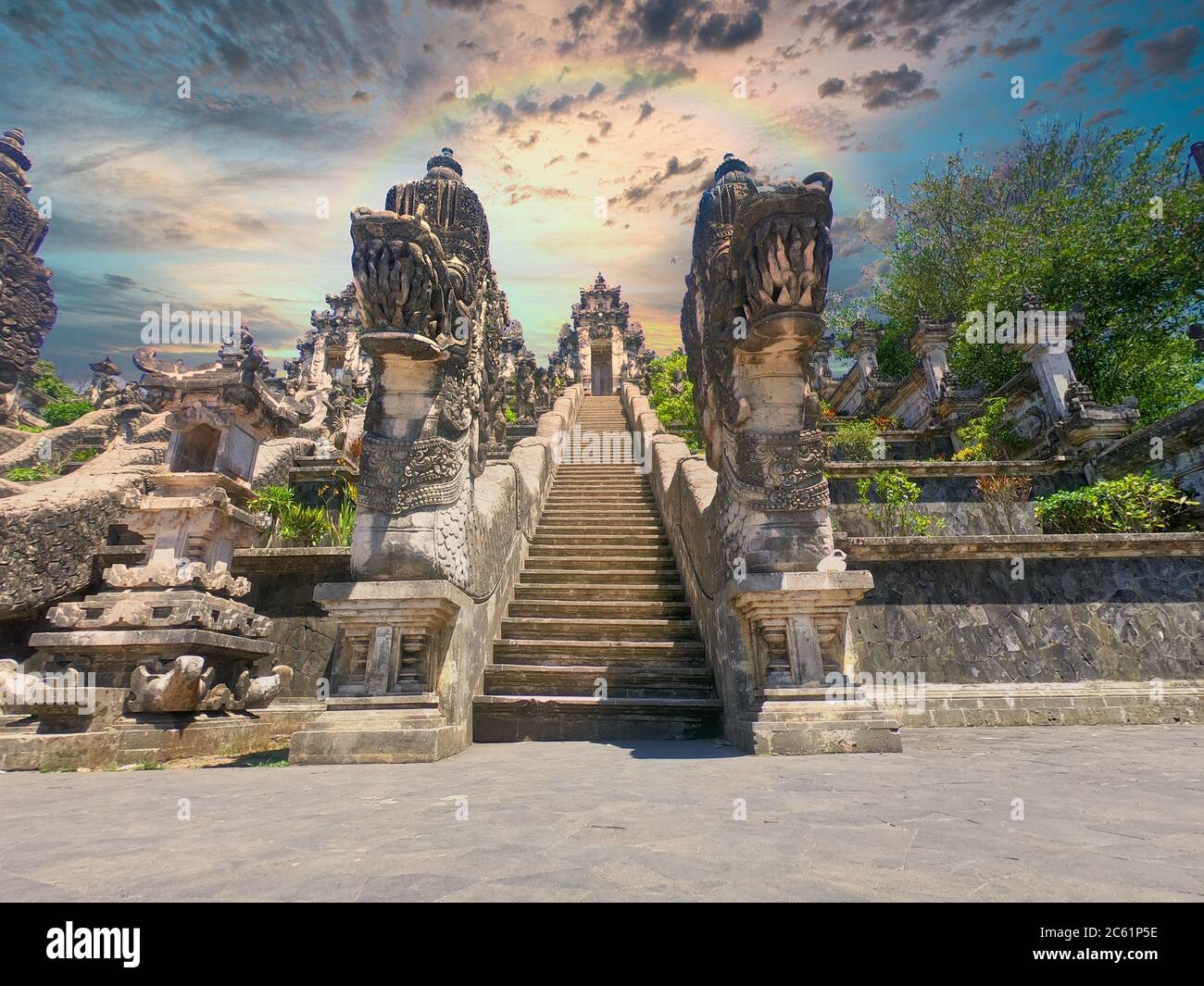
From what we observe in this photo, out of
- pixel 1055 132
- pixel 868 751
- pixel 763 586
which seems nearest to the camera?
pixel 868 751

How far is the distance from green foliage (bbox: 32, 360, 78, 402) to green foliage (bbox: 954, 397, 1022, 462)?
138 feet

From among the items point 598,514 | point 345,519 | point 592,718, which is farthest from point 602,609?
point 345,519

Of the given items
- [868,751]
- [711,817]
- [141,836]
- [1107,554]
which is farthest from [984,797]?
[1107,554]

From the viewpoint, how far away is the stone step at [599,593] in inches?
286

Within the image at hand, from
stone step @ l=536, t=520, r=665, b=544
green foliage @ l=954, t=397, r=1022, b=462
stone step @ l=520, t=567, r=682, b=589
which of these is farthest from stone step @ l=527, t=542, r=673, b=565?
green foliage @ l=954, t=397, r=1022, b=462

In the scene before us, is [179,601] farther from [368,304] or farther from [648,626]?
[648,626]

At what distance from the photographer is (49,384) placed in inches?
1316

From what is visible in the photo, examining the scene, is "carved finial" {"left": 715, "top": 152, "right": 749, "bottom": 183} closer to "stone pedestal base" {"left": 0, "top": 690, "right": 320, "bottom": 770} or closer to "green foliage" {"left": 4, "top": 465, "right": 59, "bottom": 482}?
"stone pedestal base" {"left": 0, "top": 690, "right": 320, "bottom": 770}

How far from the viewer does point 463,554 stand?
199 inches

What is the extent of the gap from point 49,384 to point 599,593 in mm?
41249

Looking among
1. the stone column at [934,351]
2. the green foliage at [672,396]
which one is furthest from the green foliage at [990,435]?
the green foliage at [672,396]

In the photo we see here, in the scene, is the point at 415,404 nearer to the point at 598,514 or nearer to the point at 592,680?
the point at 592,680
